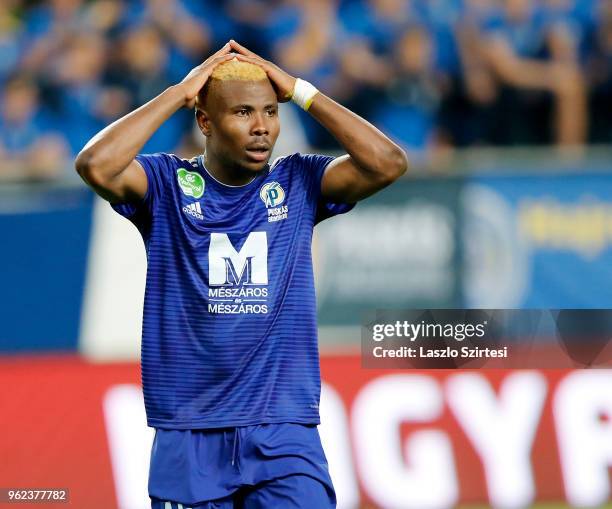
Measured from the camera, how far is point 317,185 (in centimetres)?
489

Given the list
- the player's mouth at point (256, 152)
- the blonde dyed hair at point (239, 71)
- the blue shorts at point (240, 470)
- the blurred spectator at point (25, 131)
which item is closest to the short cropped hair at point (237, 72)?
the blonde dyed hair at point (239, 71)

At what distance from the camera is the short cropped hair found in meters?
4.73

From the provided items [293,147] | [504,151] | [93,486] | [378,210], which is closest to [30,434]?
[93,486]

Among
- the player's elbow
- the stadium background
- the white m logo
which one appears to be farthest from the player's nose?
the stadium background

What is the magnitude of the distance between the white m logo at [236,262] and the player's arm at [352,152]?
410mm

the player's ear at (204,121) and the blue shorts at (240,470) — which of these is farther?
the player's ear at (204,121)

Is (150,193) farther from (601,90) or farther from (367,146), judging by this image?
(601,90)

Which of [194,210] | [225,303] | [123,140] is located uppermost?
[123,140]

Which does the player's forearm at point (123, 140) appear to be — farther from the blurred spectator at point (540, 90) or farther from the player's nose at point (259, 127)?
the blurred spectator at point (540, 90)

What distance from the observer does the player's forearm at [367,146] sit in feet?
15.6

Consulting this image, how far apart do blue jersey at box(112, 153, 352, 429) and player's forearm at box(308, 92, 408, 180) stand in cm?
28

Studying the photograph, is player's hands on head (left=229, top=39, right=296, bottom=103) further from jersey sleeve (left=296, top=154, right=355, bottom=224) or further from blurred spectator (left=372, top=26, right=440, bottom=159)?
blurred spectator (left=372, top=26, right=440, bottom=159)

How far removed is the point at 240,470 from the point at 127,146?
4.12 ft

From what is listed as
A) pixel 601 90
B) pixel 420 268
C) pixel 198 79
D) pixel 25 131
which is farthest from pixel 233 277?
pixel 25 131
